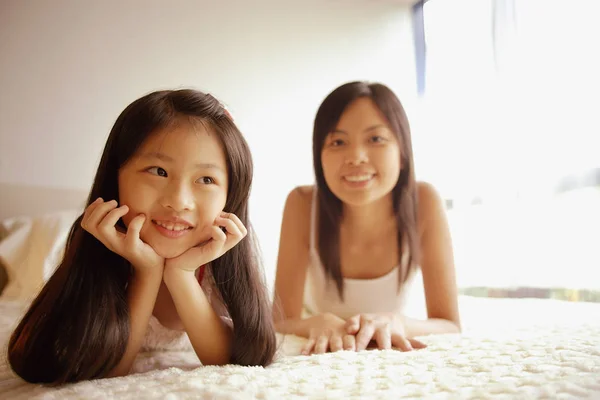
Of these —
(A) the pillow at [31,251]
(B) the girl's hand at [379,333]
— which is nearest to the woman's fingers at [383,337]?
(B) the girl's hand at [379,333]

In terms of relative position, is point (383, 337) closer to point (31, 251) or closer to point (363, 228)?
point (363, 228)

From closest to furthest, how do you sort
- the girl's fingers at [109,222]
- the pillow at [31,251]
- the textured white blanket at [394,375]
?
the textured white blanket at [394,375], the girl's fingers at [109,222], the pillow at [31,251]

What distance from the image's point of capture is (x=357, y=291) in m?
1.35

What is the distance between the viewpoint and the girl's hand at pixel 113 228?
0.63 meters

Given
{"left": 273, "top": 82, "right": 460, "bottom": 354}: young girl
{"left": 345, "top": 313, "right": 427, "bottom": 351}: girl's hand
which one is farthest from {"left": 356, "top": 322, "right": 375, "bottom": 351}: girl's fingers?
{"left": 273, "top": 82, "right": 460, "bottom": 354}: young girl

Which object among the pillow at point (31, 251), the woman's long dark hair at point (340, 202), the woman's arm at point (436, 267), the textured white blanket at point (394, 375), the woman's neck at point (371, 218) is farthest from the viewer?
→ the pillow at point (31, 251)

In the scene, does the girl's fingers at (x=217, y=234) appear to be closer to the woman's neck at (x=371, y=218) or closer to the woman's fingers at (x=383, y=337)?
the woman's fingers at (x=383, y=337)

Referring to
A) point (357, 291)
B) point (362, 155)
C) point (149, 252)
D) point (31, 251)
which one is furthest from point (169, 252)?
point (31, 251)

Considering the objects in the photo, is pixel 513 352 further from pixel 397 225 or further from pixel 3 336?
pixel 3 336

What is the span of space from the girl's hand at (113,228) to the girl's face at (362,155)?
651 mm

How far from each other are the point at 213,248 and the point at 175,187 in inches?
4.1

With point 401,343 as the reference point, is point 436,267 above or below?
above

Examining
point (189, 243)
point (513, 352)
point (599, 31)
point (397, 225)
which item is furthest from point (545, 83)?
point (189, 243)

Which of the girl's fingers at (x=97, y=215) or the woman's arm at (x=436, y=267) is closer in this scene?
the girl's fingers at (x=97, y=215)
